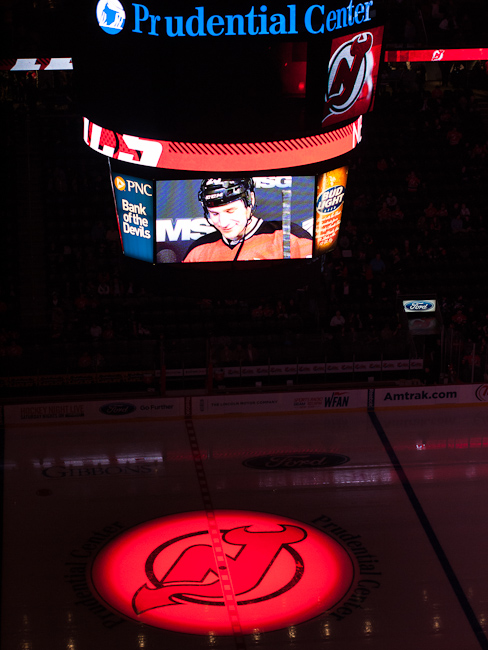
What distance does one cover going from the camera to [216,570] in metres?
16.9

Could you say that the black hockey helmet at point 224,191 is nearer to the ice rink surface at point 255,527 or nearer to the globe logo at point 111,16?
the globe logo at point 111,16

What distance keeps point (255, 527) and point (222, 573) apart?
189cm

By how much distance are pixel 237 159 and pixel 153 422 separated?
11.0 meters

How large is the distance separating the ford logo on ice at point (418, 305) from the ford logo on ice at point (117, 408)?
29.4 ft

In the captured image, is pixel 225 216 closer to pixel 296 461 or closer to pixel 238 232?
pixel 238 232

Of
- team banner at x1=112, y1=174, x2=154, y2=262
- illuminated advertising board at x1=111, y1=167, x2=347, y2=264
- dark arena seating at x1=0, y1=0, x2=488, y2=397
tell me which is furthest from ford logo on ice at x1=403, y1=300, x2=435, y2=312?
team banner at x1=112, y1=174, x2=154, y2=262

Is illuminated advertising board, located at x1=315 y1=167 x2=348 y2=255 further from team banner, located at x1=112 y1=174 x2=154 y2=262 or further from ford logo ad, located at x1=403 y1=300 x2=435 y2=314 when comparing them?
ford logo ad, located at x1=403 y1=300 x2=435 y2=314

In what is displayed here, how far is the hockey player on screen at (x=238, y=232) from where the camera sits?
571 inches

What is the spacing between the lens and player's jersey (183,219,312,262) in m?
15.0

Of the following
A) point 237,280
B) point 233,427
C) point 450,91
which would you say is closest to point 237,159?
point 237,280

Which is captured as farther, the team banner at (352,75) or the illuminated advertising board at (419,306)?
the illuminated advertising board at (419,306)

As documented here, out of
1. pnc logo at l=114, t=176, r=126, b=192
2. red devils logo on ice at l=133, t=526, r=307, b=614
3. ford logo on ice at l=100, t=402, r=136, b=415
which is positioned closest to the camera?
pnc logo at l=114, t=176, r=126, b=192

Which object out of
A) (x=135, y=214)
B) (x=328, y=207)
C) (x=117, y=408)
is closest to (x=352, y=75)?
(x=328, y=207)

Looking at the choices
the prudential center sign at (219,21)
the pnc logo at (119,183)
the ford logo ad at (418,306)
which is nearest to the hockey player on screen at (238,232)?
the pnc logo at (119,183)
